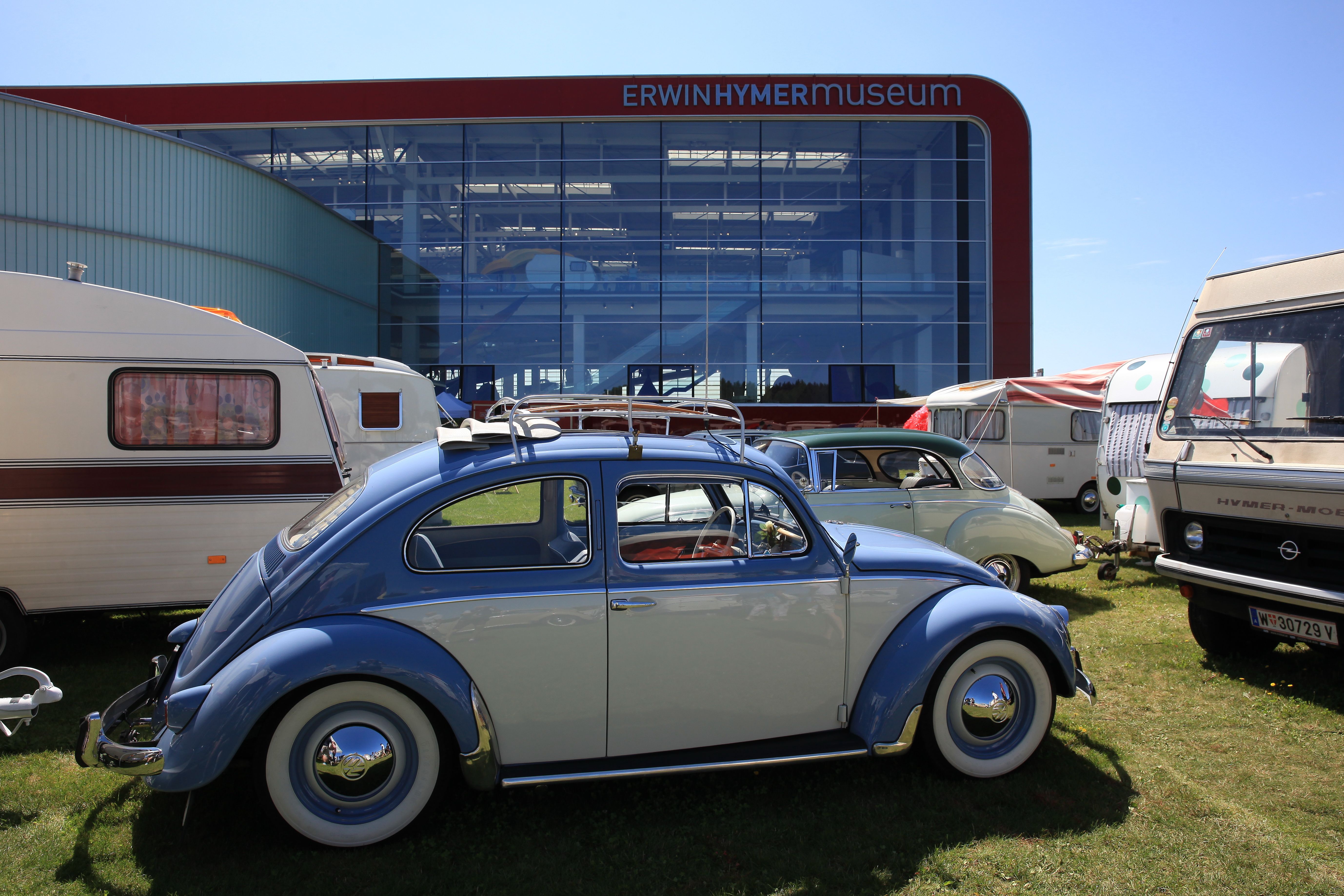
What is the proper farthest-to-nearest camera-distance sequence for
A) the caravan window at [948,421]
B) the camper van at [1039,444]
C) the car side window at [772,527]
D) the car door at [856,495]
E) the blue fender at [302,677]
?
the caravan window at [948,421], the camper van at [1039,444], the car door at [856,495], the car side window at [772,527], the blue fender at [302,677]

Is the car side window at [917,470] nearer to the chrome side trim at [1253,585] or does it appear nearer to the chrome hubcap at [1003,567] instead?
the chrome hubcap at [1003,567]

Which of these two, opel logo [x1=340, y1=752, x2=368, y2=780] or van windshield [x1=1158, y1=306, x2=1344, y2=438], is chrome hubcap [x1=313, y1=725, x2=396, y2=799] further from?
van windshield [x1=1158, y1=306, x2=1344, y2=438]

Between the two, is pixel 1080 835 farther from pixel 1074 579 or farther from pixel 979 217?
pixel 979 217

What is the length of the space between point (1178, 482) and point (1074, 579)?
417 centimetres

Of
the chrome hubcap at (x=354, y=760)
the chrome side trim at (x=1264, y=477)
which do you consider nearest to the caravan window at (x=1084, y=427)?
the chrome side trim at (x=1264, y=477)

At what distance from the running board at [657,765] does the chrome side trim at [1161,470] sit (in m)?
3.54

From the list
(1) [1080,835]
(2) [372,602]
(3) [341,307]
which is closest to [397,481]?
(2) [372,602]

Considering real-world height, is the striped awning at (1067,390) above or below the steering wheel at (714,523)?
above

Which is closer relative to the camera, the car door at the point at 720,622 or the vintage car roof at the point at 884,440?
the car door at the point at 720,622

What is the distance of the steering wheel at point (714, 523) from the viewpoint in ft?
12.8

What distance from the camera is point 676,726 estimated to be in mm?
3678

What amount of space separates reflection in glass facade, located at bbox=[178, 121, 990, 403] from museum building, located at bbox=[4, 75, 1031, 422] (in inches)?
2.5

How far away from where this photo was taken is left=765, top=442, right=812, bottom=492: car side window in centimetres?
786

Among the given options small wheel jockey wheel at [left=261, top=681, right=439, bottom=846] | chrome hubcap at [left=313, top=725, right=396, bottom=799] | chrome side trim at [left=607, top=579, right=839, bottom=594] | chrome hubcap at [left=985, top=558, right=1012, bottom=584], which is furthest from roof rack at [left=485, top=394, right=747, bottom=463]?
chrome hubcap at [left=985, top=558, right=1012, bottom=584]
